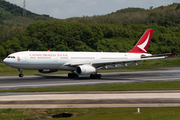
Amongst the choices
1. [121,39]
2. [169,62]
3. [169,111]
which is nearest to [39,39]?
[121,39]

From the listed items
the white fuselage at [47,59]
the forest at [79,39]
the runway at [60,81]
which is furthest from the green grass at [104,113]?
the forest at [79,39]

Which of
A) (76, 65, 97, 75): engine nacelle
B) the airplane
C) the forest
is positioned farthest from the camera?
the forest

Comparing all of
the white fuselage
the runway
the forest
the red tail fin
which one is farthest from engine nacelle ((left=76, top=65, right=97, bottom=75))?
the forest

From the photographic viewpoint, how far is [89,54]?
4788 centimetres

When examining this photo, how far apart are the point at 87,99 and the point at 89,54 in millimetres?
27044

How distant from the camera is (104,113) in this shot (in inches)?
637

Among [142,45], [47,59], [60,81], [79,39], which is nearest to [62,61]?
[47,59]

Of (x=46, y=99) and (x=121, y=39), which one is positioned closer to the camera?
(x=46, y=99)

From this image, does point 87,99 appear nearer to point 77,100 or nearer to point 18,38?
point 77,100

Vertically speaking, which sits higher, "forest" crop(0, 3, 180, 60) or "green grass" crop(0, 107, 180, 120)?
"forest" crop(0, 3, 180, 60)

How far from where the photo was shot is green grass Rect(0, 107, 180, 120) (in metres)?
14.7

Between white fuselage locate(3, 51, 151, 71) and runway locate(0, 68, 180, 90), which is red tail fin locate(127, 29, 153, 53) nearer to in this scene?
white fuselage locate(3, 51, 151, 71)

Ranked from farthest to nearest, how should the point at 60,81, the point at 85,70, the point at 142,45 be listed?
the point at 142,45, the point at 85,70, the point at 60,81

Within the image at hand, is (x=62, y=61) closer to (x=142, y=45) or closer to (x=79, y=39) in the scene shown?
(x=142, y=45)
